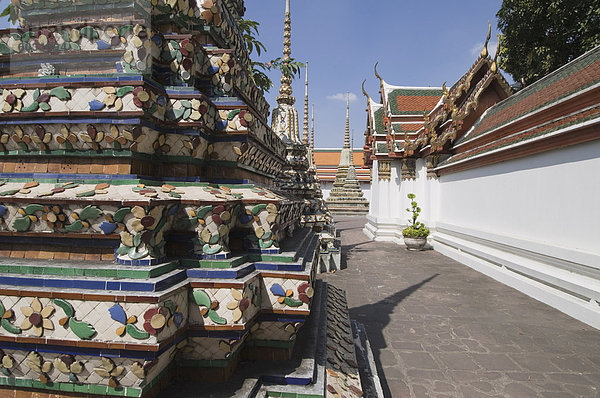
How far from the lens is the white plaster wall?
6.00 metres

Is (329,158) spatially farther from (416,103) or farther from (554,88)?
(554,88)

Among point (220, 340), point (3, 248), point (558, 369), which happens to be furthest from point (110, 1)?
point (558, 369)

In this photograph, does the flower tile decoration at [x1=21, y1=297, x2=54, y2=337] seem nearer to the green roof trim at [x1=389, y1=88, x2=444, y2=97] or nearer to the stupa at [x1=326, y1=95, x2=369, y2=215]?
the green roof trim at [x1=389, y1=88, x2=444, y2=97]

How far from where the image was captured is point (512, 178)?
8.59m

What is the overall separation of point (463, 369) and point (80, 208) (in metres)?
4.24

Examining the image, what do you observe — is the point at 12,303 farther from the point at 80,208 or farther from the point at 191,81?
the point at 191,81

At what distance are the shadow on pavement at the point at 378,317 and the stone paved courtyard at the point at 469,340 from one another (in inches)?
0.6

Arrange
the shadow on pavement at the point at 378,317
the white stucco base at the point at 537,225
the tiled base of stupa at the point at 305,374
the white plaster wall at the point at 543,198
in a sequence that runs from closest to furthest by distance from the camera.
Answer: the tiled base of stupa at the point at 305,374, the shadow on pavement at the point at 378,317, the white stucco base at the point at 537,225, the white plaster wall at the point at 543,198

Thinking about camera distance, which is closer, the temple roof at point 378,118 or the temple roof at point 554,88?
the temple roof at point 554,88

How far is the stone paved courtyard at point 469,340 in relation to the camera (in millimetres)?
3643

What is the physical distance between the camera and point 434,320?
18.3ft

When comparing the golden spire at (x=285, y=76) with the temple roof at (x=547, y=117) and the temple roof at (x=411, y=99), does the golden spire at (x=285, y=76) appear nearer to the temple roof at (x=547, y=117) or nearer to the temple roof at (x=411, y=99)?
the temple roof at (x=547, y=117)

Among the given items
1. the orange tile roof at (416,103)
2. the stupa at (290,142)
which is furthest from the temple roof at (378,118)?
the stupa at (290,142)

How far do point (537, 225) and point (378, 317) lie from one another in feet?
15.0
